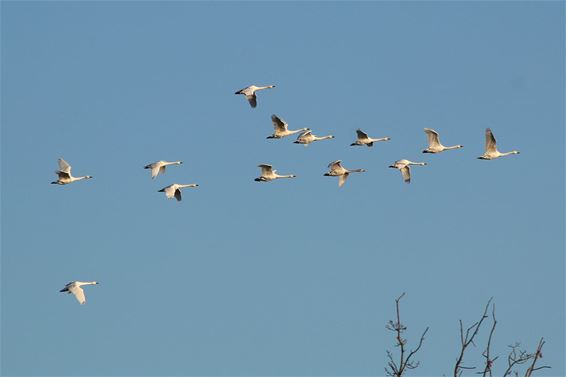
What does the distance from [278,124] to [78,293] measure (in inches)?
416

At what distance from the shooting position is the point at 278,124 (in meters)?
50.7

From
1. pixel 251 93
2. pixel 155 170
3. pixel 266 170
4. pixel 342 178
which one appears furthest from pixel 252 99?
pixel 342 178

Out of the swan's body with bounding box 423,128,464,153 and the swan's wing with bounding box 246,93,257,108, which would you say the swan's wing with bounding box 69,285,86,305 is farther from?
the swan's body with bounding box 423,128,464,153

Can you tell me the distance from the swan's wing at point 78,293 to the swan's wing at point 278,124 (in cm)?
1025

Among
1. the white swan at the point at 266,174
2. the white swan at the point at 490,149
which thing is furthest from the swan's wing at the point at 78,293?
the white swan at the point at 490,149

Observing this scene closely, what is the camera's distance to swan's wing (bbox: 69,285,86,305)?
4566 cm

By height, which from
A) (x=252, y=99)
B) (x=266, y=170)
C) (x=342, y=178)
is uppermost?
(x=252, y=99)

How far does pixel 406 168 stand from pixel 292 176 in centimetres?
516

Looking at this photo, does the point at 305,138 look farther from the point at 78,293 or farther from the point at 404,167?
the point at 78,293

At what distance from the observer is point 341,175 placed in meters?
55.9

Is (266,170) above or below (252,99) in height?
below

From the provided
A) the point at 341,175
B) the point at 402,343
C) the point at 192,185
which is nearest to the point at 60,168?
the point at 192,185

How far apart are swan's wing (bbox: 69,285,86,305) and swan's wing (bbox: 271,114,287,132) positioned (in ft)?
33.6

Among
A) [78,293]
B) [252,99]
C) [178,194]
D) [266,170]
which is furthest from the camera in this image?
[266,170]
